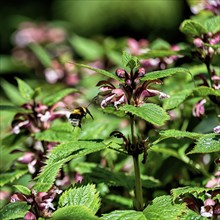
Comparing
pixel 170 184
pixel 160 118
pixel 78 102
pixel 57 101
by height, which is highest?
pixel 160 118

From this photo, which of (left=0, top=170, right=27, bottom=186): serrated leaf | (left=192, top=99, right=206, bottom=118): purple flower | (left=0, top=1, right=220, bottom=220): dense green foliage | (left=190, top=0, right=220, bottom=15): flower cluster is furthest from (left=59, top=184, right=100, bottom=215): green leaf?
(left=190, top=0, right=220, bottom=15): flower cluster

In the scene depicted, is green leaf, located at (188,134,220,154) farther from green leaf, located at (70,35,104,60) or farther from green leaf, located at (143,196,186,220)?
green leaf, located at (70,35,104,60)

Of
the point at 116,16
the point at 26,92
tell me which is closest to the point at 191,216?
the point at 26,92

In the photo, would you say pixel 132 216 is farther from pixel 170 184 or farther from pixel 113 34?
pixel 113 34

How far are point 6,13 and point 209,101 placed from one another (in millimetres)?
6282

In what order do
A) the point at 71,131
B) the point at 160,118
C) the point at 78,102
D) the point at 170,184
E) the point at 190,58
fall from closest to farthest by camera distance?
the point at 160,118
the point at 71,131
the point at 190,58
the point at 170,184
the point at 78,102

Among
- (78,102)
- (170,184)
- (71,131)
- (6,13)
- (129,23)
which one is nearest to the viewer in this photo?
(71,131)

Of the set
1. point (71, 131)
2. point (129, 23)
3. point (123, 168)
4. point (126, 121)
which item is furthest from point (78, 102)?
point (129, 23)

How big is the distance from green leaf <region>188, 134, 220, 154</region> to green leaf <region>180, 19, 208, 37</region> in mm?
382

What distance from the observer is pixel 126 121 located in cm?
222

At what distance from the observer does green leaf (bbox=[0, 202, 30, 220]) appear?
Answer: 1.29 m

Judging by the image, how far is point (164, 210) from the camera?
4.31ft

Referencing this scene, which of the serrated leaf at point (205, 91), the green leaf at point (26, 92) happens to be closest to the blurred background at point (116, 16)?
the green leaf at point (26, 92)

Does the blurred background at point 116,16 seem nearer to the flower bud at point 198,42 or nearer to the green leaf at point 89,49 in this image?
the green leaf at point 89,49
